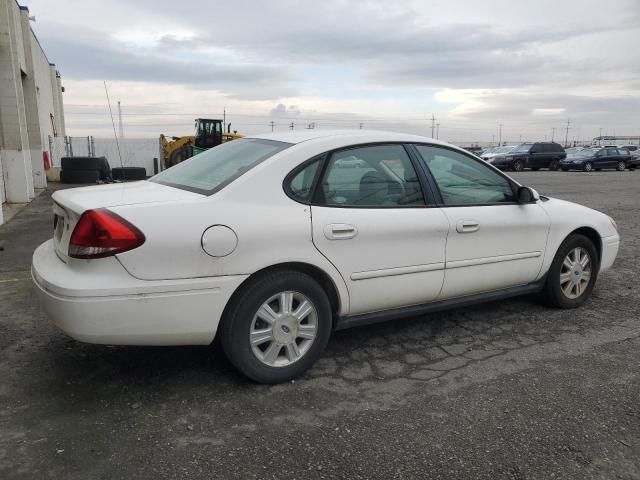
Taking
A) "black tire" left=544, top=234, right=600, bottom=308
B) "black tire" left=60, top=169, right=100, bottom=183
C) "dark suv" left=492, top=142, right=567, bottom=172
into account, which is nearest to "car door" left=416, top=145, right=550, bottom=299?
"black tire" left=544, top=234, right=600, bottom=308

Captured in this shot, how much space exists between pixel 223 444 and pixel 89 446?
66 centimetres

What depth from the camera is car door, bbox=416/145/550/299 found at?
3969mm

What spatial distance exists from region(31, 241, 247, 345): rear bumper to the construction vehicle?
21331mm

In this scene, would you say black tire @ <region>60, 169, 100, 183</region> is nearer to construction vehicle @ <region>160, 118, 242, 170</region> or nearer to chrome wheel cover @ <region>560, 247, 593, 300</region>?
construction vehicle @ <region>160, 118, 242, 170</region>

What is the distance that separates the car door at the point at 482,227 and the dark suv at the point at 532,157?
2710 cm

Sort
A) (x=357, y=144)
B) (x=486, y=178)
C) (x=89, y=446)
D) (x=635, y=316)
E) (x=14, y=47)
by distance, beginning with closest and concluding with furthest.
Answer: (x=89, y=446) < (x=357, y=144) < (x=486, y=178) < (x=635, y=316) < (x=14, y=47)

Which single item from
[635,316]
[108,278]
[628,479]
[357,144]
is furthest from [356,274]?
[635,316]

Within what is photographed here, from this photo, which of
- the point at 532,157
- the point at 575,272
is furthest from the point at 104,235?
the point at 532,157

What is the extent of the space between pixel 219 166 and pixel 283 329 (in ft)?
3.99

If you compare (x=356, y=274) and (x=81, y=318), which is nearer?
(x=81, y=318)

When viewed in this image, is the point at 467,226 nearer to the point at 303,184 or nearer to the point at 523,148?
the point at 303,184

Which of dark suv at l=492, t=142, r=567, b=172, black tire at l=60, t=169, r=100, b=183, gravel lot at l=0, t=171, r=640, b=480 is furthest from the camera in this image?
dark suv at l=492, t=142, r=567, b=172

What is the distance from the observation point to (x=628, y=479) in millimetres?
2494

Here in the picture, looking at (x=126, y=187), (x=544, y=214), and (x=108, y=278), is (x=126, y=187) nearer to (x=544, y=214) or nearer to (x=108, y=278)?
(x=108, y=278)
